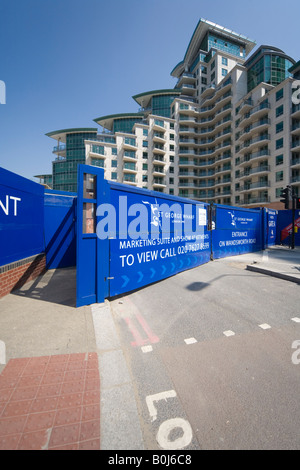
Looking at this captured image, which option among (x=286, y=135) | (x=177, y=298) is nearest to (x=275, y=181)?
(x=286, y=135)

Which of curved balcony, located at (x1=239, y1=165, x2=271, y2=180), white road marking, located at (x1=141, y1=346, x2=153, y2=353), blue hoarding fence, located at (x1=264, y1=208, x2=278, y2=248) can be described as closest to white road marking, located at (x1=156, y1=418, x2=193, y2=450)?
white road marking, located at (x1=141, y1=346, x2=153, y2=353)

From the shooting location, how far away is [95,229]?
13.8ft

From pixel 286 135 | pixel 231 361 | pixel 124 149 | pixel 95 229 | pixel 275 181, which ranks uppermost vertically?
pixel 124 149

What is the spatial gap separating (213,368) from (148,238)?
3.57 metres

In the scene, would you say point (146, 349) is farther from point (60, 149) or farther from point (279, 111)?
point (60, 149)

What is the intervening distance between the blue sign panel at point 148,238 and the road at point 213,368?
0.77m

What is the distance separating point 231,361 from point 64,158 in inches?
2542

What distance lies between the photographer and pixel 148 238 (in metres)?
5.53

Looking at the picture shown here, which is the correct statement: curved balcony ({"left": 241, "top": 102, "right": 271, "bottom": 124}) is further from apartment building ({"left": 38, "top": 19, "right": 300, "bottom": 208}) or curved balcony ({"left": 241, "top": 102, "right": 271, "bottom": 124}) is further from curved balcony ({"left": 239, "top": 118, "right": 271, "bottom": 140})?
curved balcony ({"left": 239, "top": 118, "right": 271, "bottom": 140})

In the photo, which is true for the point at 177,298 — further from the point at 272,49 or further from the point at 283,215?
the point at 272,49

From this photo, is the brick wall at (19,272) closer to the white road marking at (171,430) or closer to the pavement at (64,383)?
the pavement at (64,383)

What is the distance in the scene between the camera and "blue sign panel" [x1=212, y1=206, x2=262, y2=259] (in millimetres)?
10250

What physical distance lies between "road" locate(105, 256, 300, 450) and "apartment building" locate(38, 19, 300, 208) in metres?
35.7

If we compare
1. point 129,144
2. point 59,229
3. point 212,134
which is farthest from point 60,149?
point 59,229
